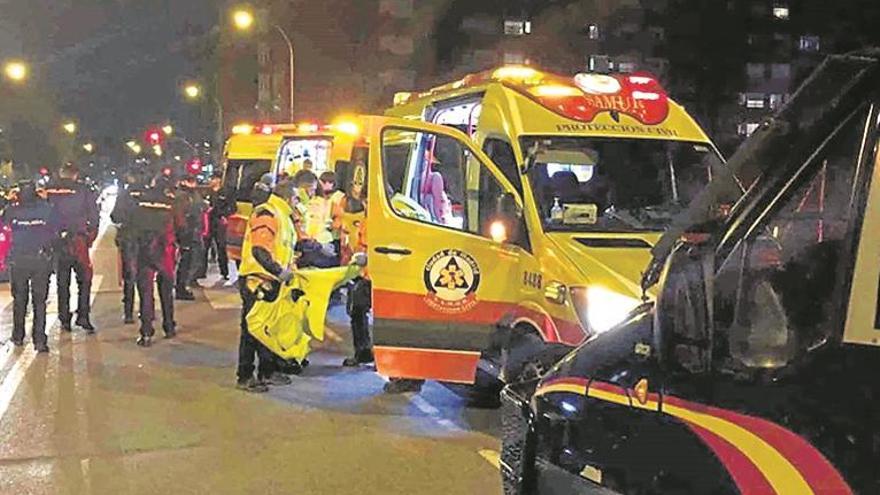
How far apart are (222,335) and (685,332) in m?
9.71

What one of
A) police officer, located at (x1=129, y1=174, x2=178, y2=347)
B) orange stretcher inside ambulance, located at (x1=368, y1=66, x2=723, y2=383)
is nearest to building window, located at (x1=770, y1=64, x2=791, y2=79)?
police officer, located at (x1=129, y1=174, x2=178, y2=347)

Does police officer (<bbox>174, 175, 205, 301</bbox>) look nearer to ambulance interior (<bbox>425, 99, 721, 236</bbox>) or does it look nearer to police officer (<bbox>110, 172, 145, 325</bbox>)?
police officer (<bbox>110, 172, 145, 325</bbox>)

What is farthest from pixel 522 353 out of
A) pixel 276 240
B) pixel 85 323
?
pixel 85 323

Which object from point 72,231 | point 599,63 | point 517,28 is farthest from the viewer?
point 599,63

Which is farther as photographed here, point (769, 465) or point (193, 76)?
point (193, 76)

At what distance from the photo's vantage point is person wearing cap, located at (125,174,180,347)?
37.7 ft

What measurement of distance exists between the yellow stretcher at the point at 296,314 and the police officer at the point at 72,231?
3409mm

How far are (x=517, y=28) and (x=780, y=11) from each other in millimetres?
17680

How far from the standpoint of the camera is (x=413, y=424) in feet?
25.1

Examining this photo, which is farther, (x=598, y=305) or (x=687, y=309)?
(x=598, y=305)

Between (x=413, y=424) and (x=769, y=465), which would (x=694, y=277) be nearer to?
(x=769, y=465)

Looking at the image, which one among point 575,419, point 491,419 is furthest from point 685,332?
point 491,419

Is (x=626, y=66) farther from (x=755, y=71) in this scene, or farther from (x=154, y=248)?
(x=154, y=248)

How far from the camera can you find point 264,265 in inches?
340
